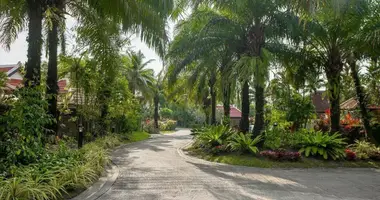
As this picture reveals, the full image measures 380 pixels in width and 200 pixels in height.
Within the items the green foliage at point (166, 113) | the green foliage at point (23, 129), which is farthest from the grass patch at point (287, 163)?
the green foliage at point (166, 113)

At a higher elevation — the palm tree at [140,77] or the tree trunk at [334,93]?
the palm tree at [140,77]

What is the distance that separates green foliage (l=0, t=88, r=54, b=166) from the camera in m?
7.49

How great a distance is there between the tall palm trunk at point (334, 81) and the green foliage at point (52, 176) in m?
10.8

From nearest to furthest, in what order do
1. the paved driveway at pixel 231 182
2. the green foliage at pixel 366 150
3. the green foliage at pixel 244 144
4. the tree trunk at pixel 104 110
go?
the paved driveway at pixel 231 182 < the green foliage at pixel 366 150 < the green foliage at pixel 244 144 < the tree trunk at pixel 104 110

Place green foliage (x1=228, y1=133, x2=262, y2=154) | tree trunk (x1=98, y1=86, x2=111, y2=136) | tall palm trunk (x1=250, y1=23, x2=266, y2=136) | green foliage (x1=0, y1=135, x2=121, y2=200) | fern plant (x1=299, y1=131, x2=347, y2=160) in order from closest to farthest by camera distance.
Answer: green foliage (x1=0, y1=135, x2=121, y2=200) < fern plant (x1=299, y1=131, x2=347, y2=160) < green foliage (x1=228, y1=133, x2=262, y2=154) < tall palm trunk (x1=250, y1=23, x2=266, y2=136) < tree trunk (x1=98, y1=86, x2=111, y2=136)

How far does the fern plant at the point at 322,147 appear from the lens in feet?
40.3

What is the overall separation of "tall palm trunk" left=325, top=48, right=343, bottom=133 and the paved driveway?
398 cm

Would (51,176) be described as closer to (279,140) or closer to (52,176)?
(52,176)

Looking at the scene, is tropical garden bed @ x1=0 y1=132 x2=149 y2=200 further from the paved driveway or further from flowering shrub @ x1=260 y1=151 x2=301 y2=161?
flowering shrub @ x1=260 y1=151 x2=301 y2=161

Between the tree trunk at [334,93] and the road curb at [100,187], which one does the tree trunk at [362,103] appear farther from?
the road curb at [100,187]

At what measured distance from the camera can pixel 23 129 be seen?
25.3ft

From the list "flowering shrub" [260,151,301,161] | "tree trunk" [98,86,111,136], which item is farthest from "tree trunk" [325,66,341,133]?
"tree trunk" [98,86,111,136]

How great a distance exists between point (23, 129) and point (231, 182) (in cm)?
555

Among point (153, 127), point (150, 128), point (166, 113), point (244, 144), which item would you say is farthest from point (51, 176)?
point (166, 113)
